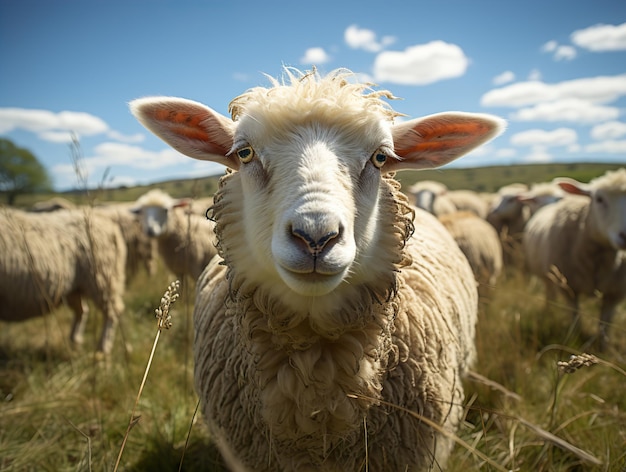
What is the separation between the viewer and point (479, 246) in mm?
6223


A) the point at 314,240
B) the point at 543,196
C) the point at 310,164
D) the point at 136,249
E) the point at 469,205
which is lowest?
the point at 136,249

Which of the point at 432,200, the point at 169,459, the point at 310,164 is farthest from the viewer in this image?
the point at 432,200

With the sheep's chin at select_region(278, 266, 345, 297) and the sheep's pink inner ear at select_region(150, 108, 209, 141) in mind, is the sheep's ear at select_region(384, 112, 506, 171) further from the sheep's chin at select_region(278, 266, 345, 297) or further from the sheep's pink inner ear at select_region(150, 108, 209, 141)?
the sheep's pink inner ear at select_region(150, 108, 209, 141)

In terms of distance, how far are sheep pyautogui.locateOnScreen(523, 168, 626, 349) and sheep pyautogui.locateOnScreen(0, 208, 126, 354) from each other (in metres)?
5.47

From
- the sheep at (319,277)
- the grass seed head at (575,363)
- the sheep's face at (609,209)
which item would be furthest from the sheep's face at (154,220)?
the grass seed head at (575,363)

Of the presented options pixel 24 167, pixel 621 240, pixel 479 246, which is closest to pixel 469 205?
pixel 479 246

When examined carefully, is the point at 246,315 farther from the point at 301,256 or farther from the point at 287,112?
the point at 287,112

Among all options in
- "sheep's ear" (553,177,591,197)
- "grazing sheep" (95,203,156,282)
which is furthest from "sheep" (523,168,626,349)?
"grazing sheep" (95,203,156,282)

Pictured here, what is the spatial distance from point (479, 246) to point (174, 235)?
5.48 m

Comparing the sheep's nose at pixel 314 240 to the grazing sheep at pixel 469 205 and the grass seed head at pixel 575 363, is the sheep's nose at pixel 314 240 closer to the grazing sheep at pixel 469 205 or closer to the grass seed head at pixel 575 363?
the grass seed head at pixel 575 363

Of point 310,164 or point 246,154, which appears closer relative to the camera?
point 310,164

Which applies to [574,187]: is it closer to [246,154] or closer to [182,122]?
[246,154]

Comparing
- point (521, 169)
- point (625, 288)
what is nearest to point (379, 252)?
point (625, 288)

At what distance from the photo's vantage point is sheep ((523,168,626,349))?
479 cm
